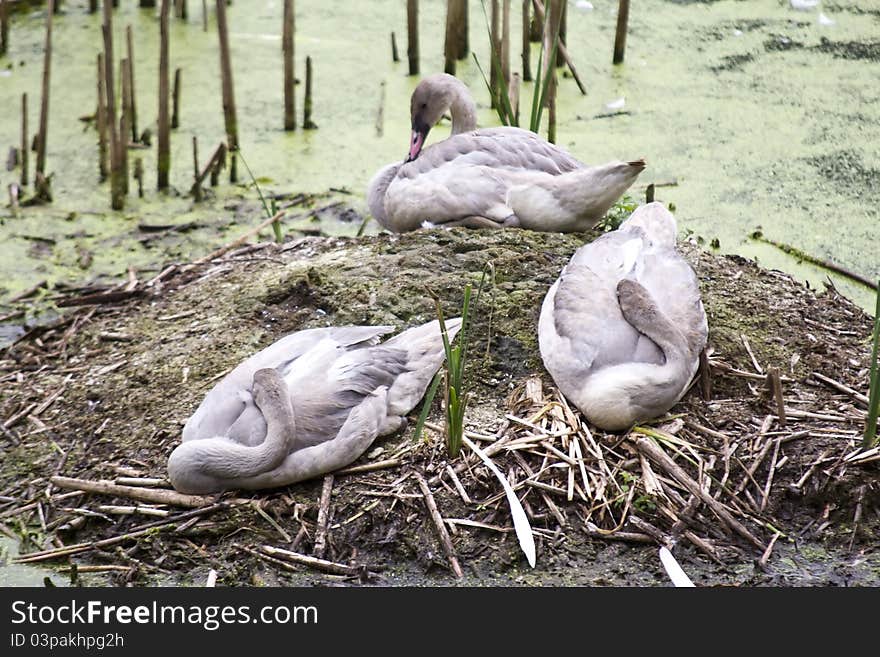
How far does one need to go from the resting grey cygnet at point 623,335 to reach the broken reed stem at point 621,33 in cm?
347

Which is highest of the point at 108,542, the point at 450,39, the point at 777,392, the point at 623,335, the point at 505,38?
the point at 505,38

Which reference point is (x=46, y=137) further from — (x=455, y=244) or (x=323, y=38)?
(x=455, y=244)

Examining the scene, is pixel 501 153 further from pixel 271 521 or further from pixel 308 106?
pixel 308 106

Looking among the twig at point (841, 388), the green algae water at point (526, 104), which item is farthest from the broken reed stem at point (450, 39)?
the twig at point (841, 388)

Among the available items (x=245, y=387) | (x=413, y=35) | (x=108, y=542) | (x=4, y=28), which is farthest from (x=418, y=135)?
(x=4, y=28)

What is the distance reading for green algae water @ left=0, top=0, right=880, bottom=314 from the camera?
237 inches

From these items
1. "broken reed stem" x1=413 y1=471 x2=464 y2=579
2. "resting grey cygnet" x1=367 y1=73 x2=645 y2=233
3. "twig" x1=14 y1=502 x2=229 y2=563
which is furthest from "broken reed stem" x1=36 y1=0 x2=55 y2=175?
"broken reed stem" x1=413 y1=471 x2=464 y2=579

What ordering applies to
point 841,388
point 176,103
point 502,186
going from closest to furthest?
1. point 841,388
2. point 502,186
3. point 176,103

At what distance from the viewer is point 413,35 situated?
7.42 m

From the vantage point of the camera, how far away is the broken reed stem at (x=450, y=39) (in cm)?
717

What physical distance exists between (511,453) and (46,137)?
4082mm

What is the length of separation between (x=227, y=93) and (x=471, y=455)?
350 cm

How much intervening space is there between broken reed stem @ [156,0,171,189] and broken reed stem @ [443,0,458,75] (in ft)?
5.49

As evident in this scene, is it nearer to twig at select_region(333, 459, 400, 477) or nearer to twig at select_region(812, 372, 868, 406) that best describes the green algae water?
twig at select_region(812, 372, 868, 406)
